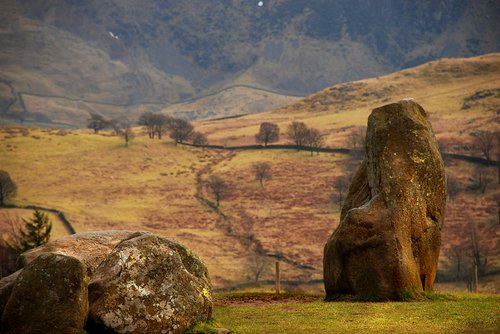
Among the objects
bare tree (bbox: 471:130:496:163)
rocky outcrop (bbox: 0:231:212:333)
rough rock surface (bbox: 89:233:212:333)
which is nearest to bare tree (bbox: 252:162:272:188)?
bare tree (bbox: 471:130:496:163)

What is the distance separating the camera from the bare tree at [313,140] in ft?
565

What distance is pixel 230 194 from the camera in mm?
143625

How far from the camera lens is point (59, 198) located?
13538cm

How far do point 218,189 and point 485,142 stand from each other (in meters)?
58.0

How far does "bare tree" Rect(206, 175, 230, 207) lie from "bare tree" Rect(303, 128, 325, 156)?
33.2 m

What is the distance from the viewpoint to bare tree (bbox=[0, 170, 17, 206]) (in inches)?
5059

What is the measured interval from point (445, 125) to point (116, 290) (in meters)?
168

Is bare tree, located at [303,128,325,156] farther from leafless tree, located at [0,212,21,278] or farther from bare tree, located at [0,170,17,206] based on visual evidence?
leafless tree, located at [0,212,21,278]

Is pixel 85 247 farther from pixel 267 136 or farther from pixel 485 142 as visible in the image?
pixel 267 136

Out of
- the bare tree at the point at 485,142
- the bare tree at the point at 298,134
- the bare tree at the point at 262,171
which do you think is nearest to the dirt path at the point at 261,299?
the bare tree at the point at 262,171

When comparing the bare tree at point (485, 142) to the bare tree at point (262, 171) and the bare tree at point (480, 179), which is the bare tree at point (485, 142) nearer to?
the bare tree at point (480, 179)

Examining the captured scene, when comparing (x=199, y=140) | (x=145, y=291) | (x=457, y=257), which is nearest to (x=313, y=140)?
(x=199, y=140)

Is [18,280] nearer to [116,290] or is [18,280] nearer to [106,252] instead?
[116,290]

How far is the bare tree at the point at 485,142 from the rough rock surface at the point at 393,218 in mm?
113466
